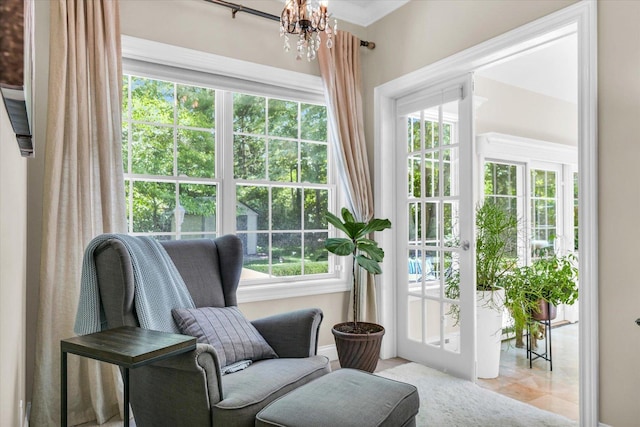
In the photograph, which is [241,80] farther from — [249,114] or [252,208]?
[252,208]

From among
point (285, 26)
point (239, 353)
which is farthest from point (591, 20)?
point (239, 353)

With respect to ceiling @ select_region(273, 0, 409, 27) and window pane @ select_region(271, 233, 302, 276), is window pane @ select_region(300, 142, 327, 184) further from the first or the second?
ceiling @ select_region(273, 0, 409, 27)

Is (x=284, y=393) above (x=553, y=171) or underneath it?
underneath

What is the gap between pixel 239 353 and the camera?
7.22ft

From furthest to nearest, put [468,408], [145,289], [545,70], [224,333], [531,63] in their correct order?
[545,70] → [531,63] → [468,408] → [224,333] → [145,289]

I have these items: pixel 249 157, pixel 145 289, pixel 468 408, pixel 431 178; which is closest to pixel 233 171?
pixel 249 157

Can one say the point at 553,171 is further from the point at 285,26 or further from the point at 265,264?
the point at 285,26

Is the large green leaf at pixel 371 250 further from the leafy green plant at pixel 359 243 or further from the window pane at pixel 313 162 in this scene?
the window pane at pixel 313 162

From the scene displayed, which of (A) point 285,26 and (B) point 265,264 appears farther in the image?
(B) point 265,264

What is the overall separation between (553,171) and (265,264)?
13.0 feet

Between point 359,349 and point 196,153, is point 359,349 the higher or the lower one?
the lower one

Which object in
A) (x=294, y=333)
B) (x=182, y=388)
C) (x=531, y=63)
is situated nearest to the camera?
(x=182, y=388)

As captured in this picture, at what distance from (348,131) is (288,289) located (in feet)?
4.56

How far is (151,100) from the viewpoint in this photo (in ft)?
10.0
